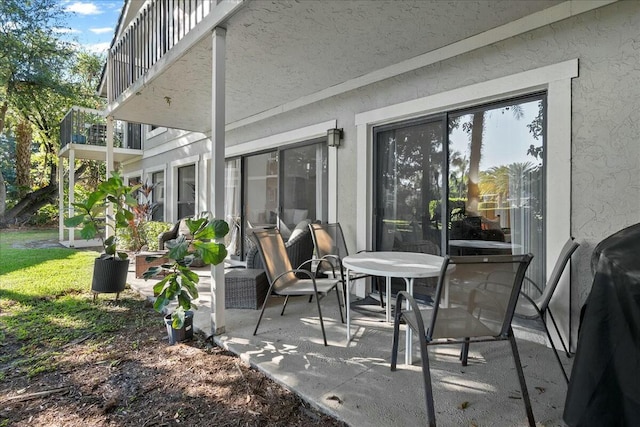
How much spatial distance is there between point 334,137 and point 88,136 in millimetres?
8650

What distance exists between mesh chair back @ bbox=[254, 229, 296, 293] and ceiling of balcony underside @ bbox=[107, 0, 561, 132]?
5.97ft

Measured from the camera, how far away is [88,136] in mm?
9734

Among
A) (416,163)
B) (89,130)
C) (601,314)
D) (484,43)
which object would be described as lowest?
(601,314)

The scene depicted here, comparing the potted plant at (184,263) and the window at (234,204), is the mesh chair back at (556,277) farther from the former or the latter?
the window at (234,204)

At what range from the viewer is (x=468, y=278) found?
175cm

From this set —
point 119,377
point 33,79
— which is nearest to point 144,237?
point 119,377

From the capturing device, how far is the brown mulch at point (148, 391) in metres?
1.92

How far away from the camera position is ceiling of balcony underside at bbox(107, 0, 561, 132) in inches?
106

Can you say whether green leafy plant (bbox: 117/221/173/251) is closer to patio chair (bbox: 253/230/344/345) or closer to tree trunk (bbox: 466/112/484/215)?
patio chair (bbox: 253/230/344/345)

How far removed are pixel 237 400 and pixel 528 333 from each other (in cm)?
248

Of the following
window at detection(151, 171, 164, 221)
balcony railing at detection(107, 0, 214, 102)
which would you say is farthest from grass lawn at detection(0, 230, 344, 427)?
window at detection(151, 171, 164, 221)

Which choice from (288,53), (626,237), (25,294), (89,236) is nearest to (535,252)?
(626,237)

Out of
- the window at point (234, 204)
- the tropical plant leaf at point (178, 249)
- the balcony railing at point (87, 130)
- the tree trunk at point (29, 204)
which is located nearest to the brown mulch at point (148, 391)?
the tropical plant leaf at point (178, 249)

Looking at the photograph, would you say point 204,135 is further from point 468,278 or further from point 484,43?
point 468,278
